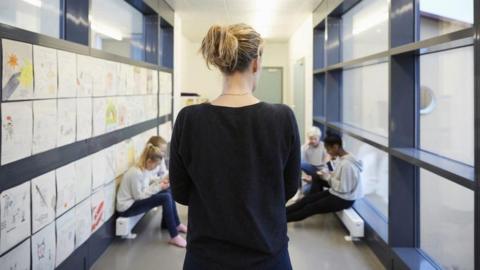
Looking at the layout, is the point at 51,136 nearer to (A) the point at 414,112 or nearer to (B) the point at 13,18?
(B) the point at 13,18

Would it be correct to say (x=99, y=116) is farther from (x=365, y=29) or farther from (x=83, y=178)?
(x=365, y=29)

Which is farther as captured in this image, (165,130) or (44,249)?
(165,130)

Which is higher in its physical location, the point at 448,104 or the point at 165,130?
the point at 448,104

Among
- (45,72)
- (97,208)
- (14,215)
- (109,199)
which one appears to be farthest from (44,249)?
(109,199)

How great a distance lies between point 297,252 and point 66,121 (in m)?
2.06

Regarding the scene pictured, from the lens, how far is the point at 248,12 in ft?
19.5

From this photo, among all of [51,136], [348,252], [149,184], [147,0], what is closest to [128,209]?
[149,184]

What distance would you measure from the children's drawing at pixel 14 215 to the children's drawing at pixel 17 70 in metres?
0.46

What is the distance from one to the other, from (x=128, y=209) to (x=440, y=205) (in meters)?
2.47

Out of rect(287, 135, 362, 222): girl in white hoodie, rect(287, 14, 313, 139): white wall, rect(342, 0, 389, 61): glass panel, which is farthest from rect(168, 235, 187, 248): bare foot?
rect(287, 14, 313, 139): white wall

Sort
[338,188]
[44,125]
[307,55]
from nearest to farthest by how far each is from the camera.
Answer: [44,125], [338,188], [307,55]

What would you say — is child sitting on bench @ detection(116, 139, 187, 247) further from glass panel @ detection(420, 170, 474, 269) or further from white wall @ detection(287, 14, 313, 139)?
white wall @ detection(287, 14, 313, 139)

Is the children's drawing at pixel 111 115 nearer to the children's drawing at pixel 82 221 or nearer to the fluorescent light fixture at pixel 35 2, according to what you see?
the children's drawing at pixel 82 221

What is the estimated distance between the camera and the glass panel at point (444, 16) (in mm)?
2182
